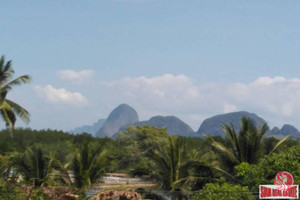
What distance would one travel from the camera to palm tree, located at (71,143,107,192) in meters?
18.7

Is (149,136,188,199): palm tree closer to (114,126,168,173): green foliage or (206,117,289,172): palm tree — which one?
(206,117,289,172): palm tree

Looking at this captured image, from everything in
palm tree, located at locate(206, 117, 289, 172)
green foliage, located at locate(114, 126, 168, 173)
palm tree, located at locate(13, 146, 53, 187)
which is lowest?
palm tree, located at locate(13, 146, 53, 187)

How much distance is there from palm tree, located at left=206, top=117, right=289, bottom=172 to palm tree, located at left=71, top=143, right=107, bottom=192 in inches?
192

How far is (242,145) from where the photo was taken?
19.8m

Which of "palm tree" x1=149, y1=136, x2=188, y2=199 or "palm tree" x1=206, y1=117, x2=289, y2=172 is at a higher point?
"palm tree" x1=206, y1=117, x2=289, y2=172

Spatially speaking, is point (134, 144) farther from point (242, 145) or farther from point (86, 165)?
point (86, 165)

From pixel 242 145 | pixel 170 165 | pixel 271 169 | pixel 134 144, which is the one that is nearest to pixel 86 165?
pixel 170 165

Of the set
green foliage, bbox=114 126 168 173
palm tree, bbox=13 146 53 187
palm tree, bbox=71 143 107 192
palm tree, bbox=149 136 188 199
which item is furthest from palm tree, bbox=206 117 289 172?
green foliage, bbox=114 126 168 173

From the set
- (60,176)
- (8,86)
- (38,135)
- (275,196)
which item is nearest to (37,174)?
(60,176)

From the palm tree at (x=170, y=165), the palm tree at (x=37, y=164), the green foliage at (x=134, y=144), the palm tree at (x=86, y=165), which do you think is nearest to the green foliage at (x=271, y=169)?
the palm tree at (x=170, y=165)

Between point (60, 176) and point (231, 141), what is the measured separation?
730 centimetres

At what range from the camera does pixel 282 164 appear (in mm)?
15297

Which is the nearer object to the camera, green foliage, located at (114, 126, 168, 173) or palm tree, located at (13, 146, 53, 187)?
palm tree, located at (13, 146, 53, 187)

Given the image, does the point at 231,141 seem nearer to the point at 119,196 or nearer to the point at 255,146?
the point at 255,146
